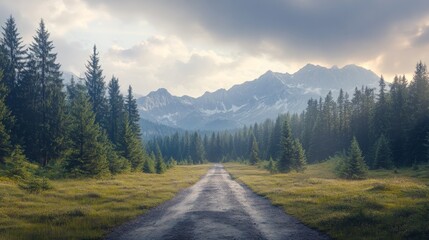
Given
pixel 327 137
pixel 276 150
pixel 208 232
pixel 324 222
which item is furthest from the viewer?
pixel 276 150

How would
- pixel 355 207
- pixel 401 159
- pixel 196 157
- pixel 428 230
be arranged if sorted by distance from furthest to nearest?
pixel 196 157 → pixel 401 159 → pixel 355 207 → pixel 428 230

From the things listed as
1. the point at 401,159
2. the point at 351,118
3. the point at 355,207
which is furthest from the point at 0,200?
the point at 351,118

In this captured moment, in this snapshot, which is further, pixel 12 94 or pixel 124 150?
pixel 124 150

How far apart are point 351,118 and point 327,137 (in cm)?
976

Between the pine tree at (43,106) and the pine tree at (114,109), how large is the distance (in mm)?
13076

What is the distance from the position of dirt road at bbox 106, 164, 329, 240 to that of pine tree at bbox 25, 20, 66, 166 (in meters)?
34.7

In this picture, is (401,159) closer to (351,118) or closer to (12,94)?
(351,118)

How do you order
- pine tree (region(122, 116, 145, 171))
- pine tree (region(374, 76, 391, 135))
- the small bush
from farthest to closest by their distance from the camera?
pine tree (region(374, 76, 391, 135)) → pine tree (region(122, 116, 145, 171)) → the small bush

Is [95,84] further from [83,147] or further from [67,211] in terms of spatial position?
[67,211]

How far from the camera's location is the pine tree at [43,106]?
1937 inches

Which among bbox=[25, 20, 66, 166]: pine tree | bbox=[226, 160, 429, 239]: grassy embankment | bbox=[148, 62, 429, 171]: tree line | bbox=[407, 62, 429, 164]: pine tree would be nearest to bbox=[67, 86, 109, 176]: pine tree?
bbox=[25, 20, 66, 166]: pine tree

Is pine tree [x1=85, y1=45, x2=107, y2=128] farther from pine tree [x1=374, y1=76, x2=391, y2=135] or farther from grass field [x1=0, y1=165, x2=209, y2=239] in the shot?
pine tree [x1=374, y1=76, x2=391, y2=135]

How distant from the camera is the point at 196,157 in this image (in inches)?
5945

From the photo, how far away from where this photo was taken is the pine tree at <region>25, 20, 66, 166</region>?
161ft
